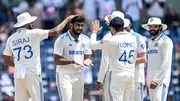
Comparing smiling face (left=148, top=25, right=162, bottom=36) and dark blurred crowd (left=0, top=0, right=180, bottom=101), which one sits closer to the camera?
smiling face (left=148, top=25, right=162, bottom=36)

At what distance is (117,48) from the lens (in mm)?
15555

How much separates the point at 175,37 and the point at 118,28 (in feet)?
30.5

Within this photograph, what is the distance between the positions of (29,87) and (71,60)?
101 cm

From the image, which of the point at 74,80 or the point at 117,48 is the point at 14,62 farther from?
the point at 117,48

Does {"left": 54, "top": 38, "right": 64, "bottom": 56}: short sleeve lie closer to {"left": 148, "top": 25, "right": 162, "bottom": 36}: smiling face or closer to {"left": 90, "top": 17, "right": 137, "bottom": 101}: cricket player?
{"left": 90, "top": 17, "right": 137, "bottom": 101}: cricket player

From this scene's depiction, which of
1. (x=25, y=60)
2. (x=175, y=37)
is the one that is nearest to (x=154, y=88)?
(x=25, y=60)

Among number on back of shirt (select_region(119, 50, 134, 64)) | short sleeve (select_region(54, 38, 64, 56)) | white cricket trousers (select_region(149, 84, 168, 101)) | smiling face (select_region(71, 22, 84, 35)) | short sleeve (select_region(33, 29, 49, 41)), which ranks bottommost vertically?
white cricket trousers (select_region(149, 84, 168, 101))

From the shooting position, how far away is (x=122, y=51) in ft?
51.1

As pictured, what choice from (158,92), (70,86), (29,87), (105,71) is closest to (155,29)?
(158,92)

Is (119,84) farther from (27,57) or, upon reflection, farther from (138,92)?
(27,57)

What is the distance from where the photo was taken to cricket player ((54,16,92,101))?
16344 millimetres

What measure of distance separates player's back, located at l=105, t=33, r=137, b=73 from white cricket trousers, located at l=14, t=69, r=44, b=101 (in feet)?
5.20

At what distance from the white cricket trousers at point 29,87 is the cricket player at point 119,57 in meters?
1.38

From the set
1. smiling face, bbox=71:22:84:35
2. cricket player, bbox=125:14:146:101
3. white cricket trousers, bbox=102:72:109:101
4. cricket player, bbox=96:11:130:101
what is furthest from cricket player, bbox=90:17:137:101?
cricket player, bbox=125:14:146:101
